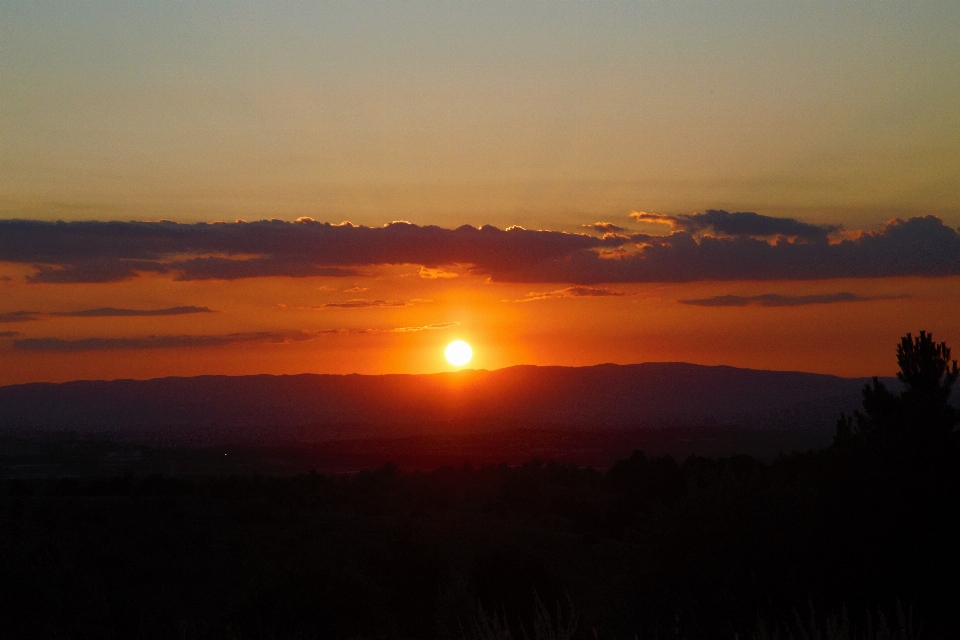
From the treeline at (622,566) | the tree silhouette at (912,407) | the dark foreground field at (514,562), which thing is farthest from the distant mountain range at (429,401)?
the tree silhouette at (912,407)

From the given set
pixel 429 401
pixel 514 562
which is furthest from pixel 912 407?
pixel 429 401

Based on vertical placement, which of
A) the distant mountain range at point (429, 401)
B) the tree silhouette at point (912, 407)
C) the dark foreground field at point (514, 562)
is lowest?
the distant mountain range at point (429, 401)

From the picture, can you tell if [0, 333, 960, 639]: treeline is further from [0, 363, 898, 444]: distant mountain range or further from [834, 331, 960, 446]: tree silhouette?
[0, 363, 898, 444]: distant mountain range

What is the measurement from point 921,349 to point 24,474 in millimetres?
56309

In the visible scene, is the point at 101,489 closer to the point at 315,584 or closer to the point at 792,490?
the point at 315,584

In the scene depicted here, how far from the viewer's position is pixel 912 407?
2064cm

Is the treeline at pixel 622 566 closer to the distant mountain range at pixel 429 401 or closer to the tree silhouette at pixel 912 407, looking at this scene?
the tree silhouette at pixel 912 407

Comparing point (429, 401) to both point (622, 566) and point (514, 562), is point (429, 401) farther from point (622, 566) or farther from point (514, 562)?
point (622, 566)

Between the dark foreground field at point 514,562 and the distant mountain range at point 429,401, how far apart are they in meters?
87.4

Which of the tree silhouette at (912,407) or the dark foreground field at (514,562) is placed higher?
the tree silhouette at (912,407)

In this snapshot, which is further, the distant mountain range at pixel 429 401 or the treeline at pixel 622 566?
the distant mountain range at pixel 429 401

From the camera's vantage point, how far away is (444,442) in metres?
103

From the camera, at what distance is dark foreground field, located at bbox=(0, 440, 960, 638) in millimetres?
17906

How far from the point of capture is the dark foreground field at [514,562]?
17906 mm
